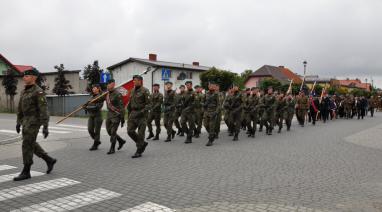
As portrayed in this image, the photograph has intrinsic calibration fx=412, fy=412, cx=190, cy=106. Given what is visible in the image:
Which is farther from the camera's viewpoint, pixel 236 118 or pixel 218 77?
pixel 218 77

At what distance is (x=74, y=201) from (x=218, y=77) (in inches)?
1652

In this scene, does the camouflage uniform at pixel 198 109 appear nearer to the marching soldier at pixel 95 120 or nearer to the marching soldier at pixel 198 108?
the marching soldier at pixel 198 108

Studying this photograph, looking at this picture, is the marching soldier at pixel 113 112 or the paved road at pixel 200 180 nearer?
the paved road at pixel 200 180

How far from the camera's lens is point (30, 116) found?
702 centimetres

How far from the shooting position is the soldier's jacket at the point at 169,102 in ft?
44.4

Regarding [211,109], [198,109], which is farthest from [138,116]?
[198,109]

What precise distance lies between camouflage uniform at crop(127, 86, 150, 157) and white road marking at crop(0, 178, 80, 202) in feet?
9.40

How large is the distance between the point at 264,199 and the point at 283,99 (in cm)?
1270

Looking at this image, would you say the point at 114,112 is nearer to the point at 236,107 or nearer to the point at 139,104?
the point at 139,104

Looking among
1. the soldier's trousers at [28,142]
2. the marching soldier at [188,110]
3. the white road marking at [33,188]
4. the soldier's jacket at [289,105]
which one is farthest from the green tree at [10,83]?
the white road marking at [33,188]

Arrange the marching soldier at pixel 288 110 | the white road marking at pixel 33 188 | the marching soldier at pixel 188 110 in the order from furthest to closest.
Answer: the marching soldier at pixel 288 110 → the marching soldier at pixel 188 110 → the white road marking at pixel 33 188

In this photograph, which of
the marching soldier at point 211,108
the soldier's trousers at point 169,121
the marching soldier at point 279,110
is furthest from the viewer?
the marching soldier at point 279,110

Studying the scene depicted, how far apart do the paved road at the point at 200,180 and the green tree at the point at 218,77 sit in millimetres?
35747

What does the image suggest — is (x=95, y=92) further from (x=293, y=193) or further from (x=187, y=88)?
(x=293, y=193)
